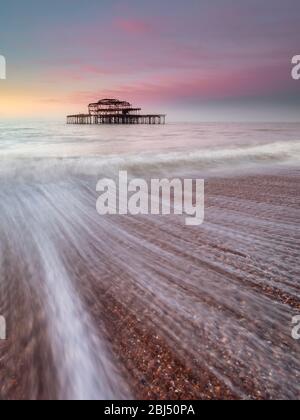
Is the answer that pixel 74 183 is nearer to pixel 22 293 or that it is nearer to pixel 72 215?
pixel 72 215

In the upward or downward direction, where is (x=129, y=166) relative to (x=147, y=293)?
upward

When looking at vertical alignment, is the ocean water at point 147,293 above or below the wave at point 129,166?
below

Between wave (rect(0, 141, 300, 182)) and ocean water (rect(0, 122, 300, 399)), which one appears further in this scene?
wave (rect(0, 141, 300, 182))

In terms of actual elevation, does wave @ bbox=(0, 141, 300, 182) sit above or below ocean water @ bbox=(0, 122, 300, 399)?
above

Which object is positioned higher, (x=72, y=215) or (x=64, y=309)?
(x=72, y=215)

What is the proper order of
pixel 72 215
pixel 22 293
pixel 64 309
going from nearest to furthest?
1. pixel 64 309
2. pixel 22 293
3. pixel 72 215

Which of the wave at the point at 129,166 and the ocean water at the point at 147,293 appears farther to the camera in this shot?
the wave at the point at 129,166

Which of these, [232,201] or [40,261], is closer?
[40,261]

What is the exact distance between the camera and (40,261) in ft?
15.3

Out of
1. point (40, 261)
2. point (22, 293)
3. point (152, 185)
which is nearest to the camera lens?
point (22, 293)

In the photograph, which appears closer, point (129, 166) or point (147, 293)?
point (147, 293)
